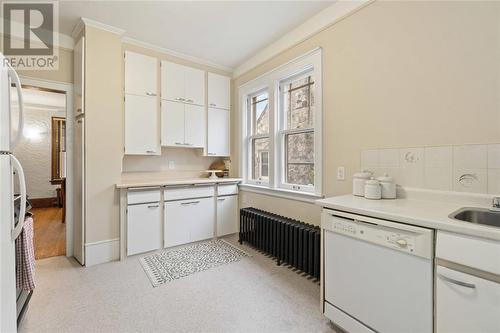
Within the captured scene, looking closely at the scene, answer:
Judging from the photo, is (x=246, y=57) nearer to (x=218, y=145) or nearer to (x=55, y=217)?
(x=218, y=145)

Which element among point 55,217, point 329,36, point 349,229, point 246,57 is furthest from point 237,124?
point 55,217

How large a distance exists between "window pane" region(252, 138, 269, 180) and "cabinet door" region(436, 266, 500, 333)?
2.46 meters

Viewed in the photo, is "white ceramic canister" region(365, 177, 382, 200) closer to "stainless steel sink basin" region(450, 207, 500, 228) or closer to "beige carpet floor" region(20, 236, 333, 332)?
"stainless steel sink basin" region(450, 207, 500, 228)

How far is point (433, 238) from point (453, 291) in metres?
0.24

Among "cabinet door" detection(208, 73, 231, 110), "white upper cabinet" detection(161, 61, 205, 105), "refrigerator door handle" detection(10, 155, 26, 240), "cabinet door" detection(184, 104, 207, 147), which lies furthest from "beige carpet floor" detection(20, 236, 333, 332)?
"cabinet door" detection(208, 73, 231, 110)

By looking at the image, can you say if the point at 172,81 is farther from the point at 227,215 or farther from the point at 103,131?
the point at 227,215

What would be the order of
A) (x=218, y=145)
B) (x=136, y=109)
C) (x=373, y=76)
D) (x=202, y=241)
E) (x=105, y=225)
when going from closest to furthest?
(x=373, y=76), (x=105, y=225), (x=136, y=109), (x=202, y=241), (x=218, y=145)

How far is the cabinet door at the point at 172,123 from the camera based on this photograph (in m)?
3.17

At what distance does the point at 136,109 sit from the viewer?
116 inches

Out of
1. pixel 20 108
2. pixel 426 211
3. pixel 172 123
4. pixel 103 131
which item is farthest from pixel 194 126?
pixel 426 211

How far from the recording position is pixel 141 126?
118 inches

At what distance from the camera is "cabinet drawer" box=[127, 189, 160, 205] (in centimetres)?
272

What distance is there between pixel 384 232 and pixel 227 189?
2.51m

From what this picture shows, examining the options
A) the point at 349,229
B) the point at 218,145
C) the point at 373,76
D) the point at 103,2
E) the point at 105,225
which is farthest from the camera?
the point at 218,145
